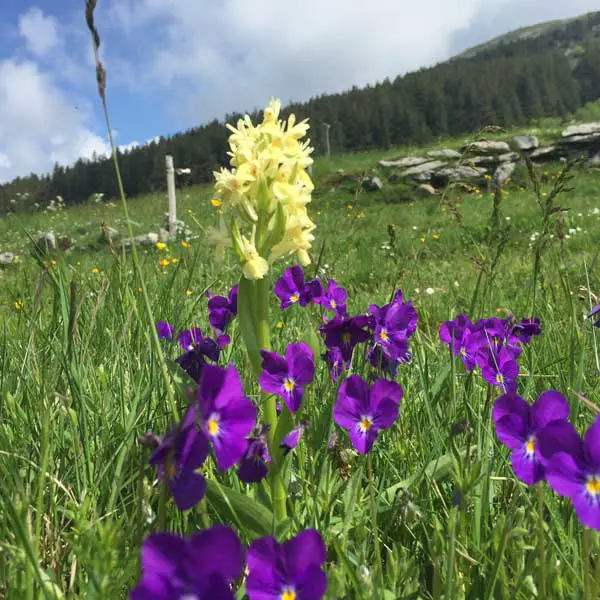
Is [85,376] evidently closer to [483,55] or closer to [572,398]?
[572,398]

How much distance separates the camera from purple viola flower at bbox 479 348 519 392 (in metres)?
1.43

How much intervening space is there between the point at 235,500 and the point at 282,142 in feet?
2.57

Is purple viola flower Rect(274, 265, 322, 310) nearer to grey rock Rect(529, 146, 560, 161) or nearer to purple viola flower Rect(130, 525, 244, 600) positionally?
purple viola flower Rect(130, 525, 244, 600)

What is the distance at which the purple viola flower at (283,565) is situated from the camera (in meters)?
0.69

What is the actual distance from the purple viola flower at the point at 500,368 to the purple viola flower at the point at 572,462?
1.86 ft

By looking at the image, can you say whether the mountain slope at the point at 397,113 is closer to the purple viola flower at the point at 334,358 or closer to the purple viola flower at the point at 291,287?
the purple viola flower at the point at 291,287

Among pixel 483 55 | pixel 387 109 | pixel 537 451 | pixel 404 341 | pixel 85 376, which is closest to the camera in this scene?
pixel 537 451

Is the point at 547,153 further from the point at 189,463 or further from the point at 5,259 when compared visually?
the point at 189,463

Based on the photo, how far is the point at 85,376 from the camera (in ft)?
5.73

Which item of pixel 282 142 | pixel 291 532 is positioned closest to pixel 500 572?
pixel 291 532

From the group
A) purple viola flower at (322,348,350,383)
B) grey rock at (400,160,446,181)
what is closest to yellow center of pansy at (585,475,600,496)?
purple viola flower at (322,348,350,383)

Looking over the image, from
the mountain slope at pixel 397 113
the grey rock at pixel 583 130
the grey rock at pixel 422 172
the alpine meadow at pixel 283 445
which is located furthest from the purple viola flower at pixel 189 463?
the mountain slope at pixel 397 113

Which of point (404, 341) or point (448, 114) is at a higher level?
point (448, 114)

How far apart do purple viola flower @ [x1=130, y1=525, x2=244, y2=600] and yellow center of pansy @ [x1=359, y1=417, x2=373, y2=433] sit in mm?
577
